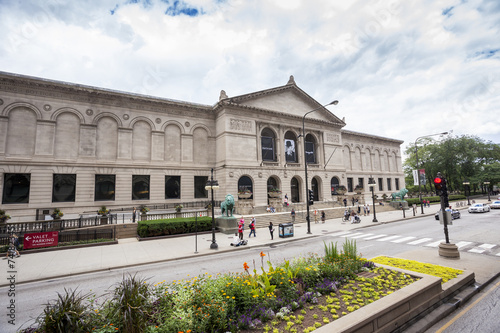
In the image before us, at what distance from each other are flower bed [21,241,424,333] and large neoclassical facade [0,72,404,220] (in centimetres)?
1651

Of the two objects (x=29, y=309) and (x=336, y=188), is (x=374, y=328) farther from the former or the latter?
(x=336, y=188)

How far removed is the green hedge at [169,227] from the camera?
778 inches

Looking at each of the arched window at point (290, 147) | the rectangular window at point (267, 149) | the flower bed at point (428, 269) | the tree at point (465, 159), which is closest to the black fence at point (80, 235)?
the flower bed at point (428, 269)

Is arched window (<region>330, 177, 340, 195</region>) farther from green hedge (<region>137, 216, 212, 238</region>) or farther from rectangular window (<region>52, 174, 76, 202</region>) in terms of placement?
rectangular window (<region>52, 174, 76, 202</region>)

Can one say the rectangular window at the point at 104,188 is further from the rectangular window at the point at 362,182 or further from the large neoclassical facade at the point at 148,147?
the rectangular window at the point at 362,182

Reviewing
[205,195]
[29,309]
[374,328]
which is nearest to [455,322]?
[374,328]

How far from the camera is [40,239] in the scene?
53.1 feet

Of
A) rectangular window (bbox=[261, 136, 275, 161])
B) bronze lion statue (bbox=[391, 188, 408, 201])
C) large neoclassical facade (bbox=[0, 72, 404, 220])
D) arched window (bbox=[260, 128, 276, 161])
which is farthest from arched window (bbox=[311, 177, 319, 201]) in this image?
bronze lion statue (bbox=[391, 188, 408, 201])

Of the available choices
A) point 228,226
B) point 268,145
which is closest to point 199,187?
point 268,145

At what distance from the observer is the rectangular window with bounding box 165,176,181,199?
33.0 m

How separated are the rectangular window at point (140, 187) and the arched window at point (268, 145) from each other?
1780 cm

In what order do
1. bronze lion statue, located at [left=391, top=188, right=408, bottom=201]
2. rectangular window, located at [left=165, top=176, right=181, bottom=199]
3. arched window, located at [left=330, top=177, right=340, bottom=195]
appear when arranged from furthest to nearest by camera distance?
arched window, located at [left=330, top=177, right=340, bottom=195] < bronze lion statue, located at [left=391, top=188, right=408, bottom=201] < rectangular window, located at [left=165, top=176, right=181, bottom=199]

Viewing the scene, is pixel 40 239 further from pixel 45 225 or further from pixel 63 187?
pixel 63 187

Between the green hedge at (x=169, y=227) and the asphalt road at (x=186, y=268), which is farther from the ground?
the green hedge at (x=169, y=227)
